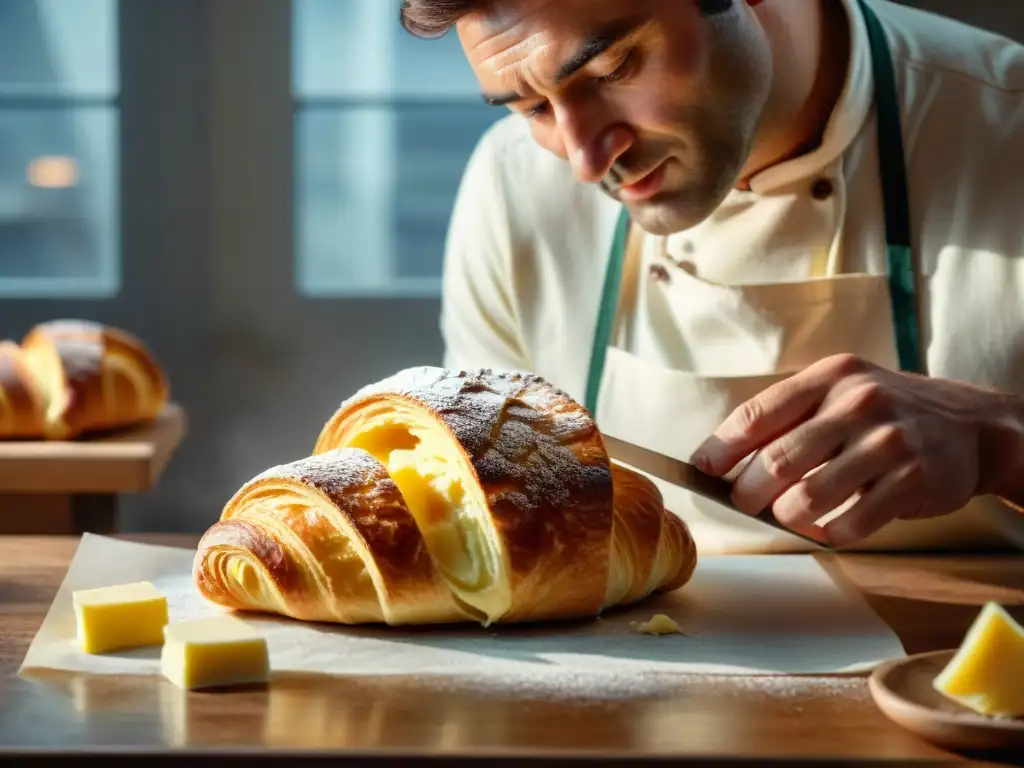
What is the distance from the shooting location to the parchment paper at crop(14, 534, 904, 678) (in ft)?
3.65

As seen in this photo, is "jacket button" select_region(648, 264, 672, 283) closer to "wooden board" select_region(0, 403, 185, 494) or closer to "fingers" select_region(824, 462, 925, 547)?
"fingers" select_region(824, 462, 925, 547)

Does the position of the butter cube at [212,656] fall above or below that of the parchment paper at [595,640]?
above

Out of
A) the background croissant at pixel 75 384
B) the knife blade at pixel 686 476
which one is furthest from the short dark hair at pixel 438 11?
the background croissant at pixel 75 384

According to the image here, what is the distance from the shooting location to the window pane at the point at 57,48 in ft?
12.7

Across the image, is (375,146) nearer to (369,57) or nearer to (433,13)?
(369,57)

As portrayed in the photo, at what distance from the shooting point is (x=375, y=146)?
3.98m

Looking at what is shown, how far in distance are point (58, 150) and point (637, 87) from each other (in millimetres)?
2886

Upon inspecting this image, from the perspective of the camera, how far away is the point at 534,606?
4.05 ft

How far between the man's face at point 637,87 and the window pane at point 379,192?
239 centimetres

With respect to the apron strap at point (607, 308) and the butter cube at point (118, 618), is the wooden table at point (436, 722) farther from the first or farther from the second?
the apron strap at point (607, 308)

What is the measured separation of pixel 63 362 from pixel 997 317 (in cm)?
195

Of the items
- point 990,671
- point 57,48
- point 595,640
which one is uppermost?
point 57,48

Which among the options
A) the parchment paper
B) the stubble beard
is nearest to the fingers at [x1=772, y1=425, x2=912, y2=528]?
the parchment paper

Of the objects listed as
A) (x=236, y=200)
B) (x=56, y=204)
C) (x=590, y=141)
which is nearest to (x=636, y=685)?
(x=590, y=141)
